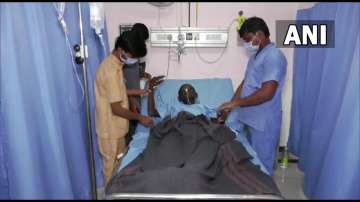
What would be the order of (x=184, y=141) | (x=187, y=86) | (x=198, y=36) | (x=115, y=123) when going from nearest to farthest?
1. (x=184, y=141)
2. (x=115, y=123)
3. (x=187, y=86)
4. (x=198, y=36)

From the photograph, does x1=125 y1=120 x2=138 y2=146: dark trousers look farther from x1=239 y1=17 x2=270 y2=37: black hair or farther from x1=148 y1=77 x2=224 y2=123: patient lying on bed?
x1=239 y1=17 x2=270 y2=37: black hair

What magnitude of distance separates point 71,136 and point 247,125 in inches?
61.2

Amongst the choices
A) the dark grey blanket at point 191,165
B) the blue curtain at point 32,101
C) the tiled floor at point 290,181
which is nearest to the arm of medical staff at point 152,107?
the dark grey blanket at point 191,165

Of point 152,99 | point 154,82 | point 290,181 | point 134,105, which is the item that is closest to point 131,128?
point 134,105

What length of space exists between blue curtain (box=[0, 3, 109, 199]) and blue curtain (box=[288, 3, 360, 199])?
5.36 ft

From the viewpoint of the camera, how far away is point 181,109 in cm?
282

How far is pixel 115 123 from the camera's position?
2.48 metres

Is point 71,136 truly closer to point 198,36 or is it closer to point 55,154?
point 55,154

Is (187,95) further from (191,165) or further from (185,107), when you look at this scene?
(191,165)

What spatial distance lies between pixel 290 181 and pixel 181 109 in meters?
1.44

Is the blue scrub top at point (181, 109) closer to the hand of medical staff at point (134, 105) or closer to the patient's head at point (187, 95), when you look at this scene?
the patient's head at point (187, 95)

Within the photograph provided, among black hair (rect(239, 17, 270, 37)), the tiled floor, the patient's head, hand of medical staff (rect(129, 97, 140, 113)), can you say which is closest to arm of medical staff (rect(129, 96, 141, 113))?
hand of medical staff (rect(129, 97, 140, 113))

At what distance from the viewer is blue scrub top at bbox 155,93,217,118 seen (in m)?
2.80

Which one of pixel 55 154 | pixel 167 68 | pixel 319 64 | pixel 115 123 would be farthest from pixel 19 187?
pixel 319 64
